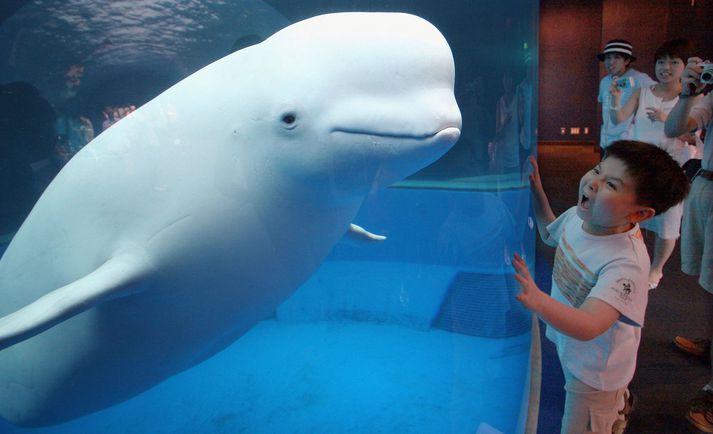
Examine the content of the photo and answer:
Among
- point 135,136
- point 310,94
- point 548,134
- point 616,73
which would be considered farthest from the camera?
point 548,134

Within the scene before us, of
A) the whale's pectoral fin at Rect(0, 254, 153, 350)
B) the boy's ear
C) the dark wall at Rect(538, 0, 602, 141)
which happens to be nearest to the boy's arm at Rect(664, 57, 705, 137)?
the boy's ear

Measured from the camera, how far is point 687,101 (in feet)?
10.9

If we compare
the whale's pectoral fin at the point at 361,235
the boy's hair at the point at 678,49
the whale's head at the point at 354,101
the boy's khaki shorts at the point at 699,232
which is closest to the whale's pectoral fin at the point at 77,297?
the whale's head at the point at 354,101

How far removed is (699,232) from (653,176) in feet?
7.90

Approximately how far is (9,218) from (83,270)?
0.60 m

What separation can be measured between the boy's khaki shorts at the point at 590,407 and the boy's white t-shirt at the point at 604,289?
0.19 ft

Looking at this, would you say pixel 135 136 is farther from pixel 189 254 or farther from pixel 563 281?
pixel 563 281

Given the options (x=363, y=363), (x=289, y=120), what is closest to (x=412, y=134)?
(x=289, y=120)

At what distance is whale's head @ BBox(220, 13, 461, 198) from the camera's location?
1695 millimetres

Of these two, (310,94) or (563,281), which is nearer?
(310,94)

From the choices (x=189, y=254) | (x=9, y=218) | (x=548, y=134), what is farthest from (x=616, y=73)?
(x=548, y=134)

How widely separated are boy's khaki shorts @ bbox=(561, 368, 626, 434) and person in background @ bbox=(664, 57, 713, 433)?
4.53 ft

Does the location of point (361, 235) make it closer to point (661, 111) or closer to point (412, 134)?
point (412, 134)

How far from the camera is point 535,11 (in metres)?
3.36
